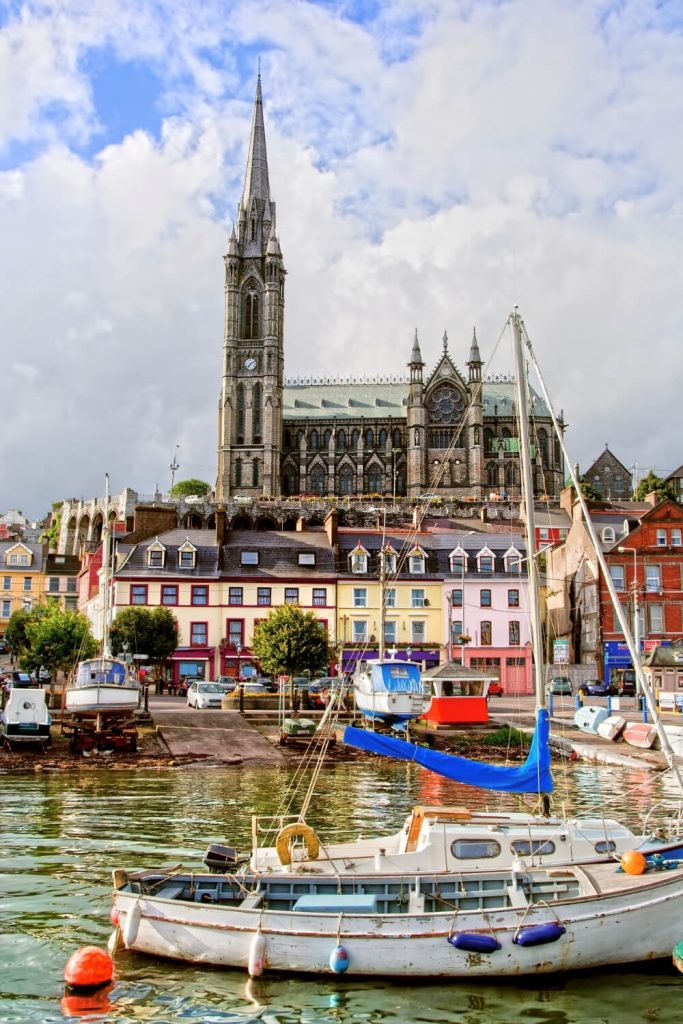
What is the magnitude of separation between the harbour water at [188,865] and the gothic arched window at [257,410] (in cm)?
12309

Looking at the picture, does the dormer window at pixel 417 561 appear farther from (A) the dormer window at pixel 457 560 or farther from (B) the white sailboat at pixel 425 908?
(B) the white sailboat at pixel 425 908

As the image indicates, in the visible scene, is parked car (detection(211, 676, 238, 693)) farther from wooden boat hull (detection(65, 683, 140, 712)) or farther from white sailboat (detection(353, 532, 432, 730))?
white sailboat (detection(353, 532, 432, 730))

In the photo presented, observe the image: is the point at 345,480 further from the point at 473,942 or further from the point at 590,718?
the point at 473,942

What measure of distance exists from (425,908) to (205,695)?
128 feet

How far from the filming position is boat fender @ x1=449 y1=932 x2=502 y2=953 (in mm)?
15844

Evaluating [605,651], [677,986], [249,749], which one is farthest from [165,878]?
[605,651]

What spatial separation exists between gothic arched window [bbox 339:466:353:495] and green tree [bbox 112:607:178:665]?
8957 centimetres

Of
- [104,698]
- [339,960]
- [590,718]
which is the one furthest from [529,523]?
[590,718]

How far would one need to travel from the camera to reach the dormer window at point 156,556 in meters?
70.6

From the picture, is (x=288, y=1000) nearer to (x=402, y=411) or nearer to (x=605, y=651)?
(x=605, y=651)

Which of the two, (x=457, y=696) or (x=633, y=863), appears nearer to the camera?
(x=633, y=863)

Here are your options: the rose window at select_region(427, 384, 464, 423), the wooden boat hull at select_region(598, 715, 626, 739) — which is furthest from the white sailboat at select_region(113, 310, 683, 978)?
the rose window at select_region(427, 384, 464, 423)

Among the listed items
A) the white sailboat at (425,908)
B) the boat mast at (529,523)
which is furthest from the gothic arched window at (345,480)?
the white sailboat at (425,908)

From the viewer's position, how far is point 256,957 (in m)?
15.9
